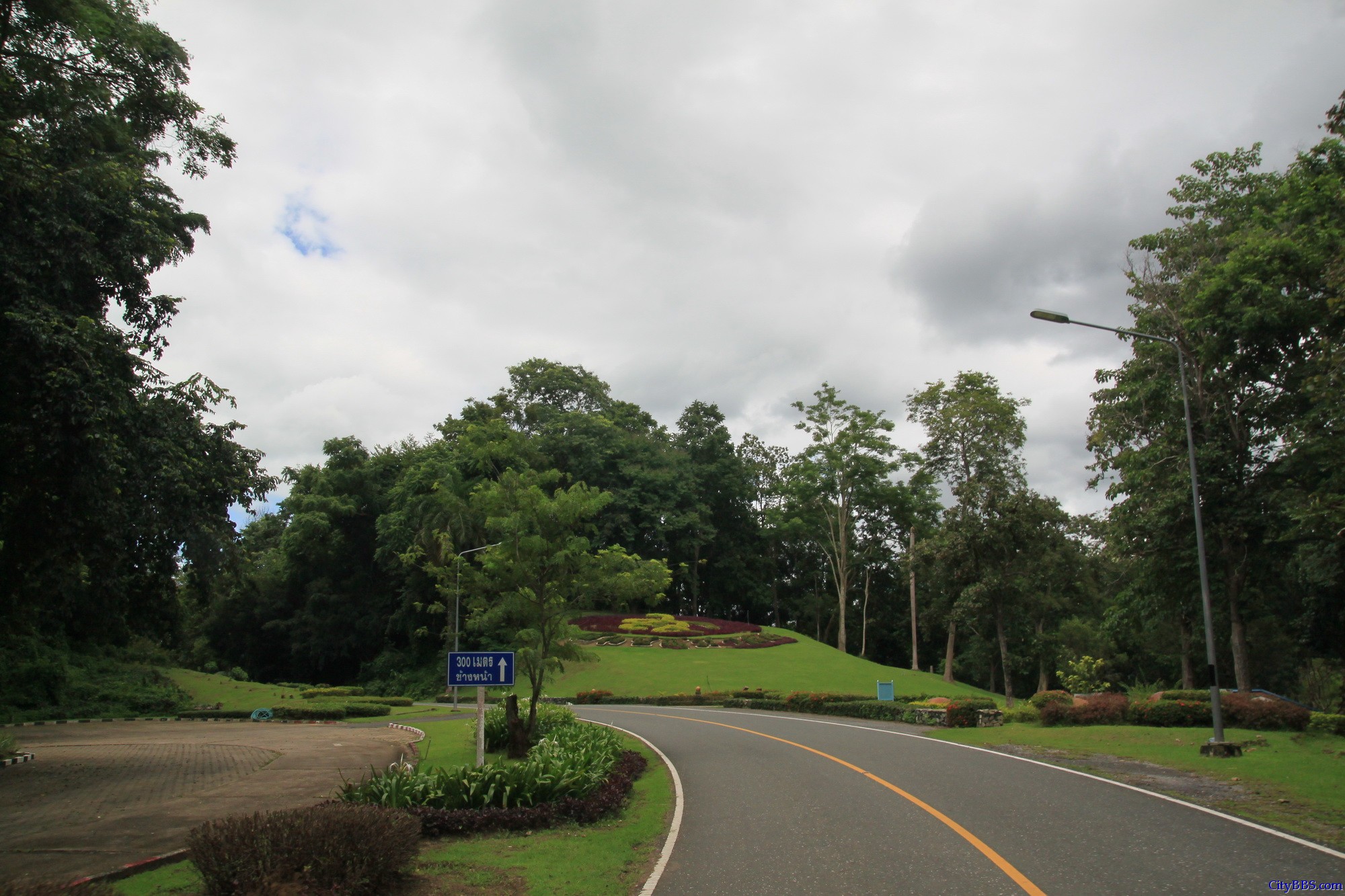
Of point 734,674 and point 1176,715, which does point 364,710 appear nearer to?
point 734,674

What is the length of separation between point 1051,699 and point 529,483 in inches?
589

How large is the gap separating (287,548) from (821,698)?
43.6m

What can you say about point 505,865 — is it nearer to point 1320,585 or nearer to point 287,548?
point 1320,585

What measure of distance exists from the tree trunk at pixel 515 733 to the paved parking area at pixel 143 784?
8.01 feet

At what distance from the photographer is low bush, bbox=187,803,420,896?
635cm

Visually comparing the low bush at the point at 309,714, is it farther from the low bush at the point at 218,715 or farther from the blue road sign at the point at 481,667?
the blue road sign at the point at 481,667

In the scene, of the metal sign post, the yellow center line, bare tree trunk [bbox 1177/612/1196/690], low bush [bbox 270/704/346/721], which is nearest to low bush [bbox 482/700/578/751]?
the yellow center line

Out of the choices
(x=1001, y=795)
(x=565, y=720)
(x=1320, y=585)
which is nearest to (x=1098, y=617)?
(x=1320, y=585)

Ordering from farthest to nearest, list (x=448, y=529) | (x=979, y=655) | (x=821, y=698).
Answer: (x=979, y=655) < (x=448, y=529) < (x=821, y=698)

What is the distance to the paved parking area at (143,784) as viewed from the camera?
8.49 meters

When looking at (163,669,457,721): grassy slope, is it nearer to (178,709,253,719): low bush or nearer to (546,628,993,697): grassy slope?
(178,709,253,719): low bush

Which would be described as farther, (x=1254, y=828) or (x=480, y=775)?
(x=480, y=775)

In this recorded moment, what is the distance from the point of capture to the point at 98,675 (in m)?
33.1

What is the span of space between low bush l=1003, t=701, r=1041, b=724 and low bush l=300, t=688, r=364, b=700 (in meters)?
31.5
